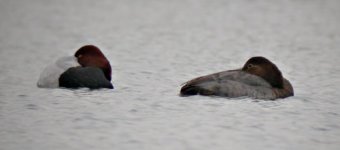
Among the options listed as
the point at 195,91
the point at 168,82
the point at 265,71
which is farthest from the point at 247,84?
the point at 168,82

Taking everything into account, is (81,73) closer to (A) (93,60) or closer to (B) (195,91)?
(A) (93,60)

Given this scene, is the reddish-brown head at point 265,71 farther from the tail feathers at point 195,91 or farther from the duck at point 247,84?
the tail feathers at point 195,91

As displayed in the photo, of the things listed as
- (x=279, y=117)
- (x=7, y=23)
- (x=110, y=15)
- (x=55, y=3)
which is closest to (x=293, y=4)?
(x=110, y=15)

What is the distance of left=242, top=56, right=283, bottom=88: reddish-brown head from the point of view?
9172mm

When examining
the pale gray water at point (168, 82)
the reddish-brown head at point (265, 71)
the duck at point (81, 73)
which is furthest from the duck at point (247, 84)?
the duck at point (81, 73)

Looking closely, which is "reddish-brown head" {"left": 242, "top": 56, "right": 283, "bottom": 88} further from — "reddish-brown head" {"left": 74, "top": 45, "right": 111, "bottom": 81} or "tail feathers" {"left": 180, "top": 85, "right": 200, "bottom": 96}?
"reddish-brown head" {"left": 74, "top": 45, "right": 111, "bottom": 81}

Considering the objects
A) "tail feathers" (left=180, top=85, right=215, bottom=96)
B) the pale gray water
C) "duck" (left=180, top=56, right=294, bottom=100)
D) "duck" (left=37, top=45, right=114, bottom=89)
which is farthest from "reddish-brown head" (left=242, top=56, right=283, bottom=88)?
"duck" (left=37, top=45, right=114, bottom=89)

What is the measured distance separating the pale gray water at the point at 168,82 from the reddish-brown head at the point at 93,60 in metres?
0.29

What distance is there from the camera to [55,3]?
28.3m

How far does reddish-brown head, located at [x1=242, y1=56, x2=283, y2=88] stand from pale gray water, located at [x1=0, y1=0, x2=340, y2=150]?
283mm

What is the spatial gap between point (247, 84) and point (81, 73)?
2015 mm

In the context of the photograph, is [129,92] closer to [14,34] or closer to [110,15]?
[14,34]

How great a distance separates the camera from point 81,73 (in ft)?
30.8

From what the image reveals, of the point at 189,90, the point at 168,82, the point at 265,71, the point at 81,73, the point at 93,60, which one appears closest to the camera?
the point at 189,90
